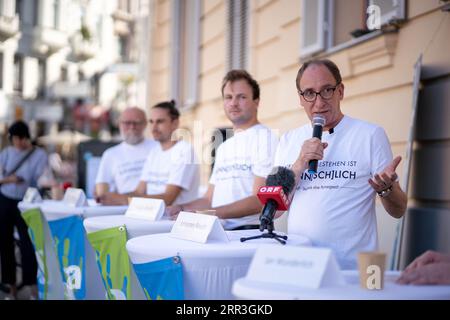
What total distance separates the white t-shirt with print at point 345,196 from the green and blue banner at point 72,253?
177 cm

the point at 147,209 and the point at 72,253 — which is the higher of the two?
the point at 147,209

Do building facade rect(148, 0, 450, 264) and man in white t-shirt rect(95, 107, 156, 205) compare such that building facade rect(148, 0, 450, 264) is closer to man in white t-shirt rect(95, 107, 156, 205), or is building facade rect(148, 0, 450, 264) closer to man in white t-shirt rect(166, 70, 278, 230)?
man in white t-shirt rect(166, 70, 278, 230)

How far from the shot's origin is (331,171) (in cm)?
270

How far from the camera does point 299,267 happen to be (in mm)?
1802

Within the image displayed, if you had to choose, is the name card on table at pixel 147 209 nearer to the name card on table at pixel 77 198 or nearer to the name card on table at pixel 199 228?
the name card on table at pixel 199 228

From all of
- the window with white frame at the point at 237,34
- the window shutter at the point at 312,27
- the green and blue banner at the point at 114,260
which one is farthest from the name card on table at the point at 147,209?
the window with white frame at the point at 237,34

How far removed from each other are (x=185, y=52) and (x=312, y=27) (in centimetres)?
476

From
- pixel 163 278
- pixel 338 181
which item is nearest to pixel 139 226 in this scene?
pixel 163 278

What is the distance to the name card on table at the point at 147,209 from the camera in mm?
3391

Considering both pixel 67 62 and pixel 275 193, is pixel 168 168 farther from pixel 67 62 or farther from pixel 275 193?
pixel 67 62

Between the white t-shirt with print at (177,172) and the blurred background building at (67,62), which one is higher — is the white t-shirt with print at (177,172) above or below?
below

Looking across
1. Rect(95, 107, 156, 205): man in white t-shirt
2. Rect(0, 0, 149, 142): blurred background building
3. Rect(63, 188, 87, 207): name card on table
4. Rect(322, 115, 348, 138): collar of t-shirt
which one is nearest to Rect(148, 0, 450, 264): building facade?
Rect(322, 115, 348, 138): collar of t-shirt
